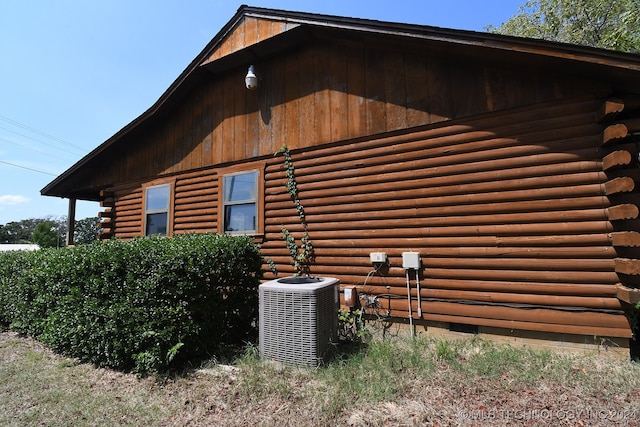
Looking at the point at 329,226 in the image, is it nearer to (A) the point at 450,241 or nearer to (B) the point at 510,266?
(A) the point at 450,241

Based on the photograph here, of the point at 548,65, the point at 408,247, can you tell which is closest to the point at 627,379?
the point at 408,247

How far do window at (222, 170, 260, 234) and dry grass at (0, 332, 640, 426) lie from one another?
2955mm

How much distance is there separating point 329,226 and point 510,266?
2.63 metres

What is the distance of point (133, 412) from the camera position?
3.03 meters

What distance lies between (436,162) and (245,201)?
11.9 feet

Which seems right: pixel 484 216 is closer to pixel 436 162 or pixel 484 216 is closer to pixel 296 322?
pixel 436 162

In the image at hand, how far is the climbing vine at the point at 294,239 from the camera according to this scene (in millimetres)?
5703

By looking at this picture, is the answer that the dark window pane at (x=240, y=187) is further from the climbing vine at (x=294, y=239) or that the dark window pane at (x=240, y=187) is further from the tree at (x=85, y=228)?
the tree at (x=85, y=228)

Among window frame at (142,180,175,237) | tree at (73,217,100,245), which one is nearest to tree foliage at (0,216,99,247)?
tree at (73,217,100,245)

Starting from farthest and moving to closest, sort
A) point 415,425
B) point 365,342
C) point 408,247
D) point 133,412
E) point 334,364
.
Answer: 1. point 408,247
2. point 365,342
3. point 334,364
4. point 133,412
5. point 415,425

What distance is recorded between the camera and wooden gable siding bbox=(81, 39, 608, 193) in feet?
14.5

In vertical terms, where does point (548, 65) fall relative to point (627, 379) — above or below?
above

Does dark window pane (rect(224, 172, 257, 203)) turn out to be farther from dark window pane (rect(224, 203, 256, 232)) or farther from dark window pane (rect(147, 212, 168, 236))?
dark window pane (rect(147, 212, 168, 236))

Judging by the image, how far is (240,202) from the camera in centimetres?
664
